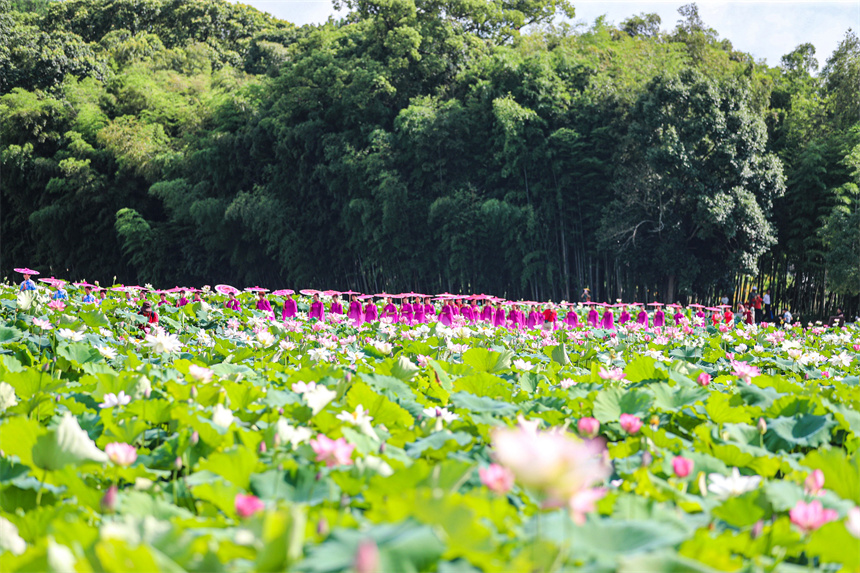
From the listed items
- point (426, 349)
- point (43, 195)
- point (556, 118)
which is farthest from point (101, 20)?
point (426, 349)

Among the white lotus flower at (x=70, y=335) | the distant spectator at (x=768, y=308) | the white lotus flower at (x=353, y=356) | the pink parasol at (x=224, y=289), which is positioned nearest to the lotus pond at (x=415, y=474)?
the white lotus flower at (x=70, y=335)

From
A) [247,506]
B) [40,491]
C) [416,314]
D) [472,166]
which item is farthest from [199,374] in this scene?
[472,166]

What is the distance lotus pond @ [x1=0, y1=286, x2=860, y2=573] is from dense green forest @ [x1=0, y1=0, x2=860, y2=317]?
15245 mm

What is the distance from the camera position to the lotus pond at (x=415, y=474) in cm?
87

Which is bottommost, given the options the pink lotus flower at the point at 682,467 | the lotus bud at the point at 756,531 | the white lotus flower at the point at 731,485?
the lotus bud at the point at 756,531

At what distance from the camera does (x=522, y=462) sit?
0.76m

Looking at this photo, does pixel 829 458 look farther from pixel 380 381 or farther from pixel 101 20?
pixel 101 20

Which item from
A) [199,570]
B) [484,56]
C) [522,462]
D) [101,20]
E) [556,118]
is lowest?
[199,570]

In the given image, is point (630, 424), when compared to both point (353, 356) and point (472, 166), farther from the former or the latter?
point (472, 166)

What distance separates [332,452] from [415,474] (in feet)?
0.66

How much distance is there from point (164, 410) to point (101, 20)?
4593cm

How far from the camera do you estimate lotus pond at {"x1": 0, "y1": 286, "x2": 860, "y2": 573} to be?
0.87 metres

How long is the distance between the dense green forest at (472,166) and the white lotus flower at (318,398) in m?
15.7

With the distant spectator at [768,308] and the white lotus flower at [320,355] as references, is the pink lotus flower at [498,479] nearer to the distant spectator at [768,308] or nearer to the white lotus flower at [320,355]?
the white lotus flower at [320,355]
